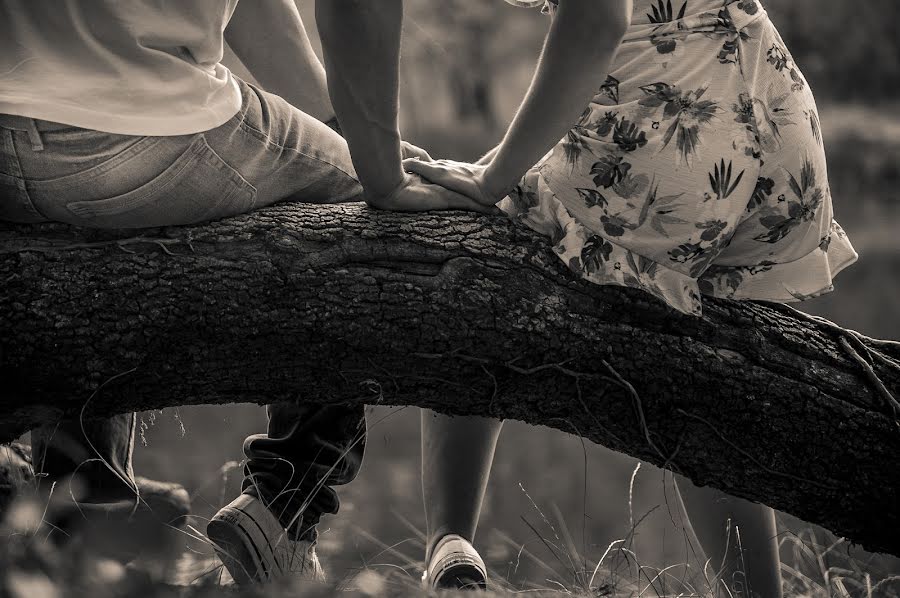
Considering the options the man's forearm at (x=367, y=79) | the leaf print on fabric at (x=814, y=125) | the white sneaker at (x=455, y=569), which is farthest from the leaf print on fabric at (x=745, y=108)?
the white sneaker at (x=455, y=569)

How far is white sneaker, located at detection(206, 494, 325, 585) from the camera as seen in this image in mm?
1473

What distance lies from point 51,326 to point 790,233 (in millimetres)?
994

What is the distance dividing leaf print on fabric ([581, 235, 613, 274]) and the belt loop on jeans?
2.32ft

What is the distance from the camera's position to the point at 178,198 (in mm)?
1233

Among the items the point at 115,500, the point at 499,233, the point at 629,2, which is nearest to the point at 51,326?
the point at 115,500

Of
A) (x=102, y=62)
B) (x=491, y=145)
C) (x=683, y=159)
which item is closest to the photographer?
(x=102, y=62)

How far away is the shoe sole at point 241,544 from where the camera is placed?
147 cm

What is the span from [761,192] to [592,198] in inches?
9.3

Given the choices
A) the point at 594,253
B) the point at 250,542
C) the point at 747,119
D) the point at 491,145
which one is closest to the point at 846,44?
the point at 491,145

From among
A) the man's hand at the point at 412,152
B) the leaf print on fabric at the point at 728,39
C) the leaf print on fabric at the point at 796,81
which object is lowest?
the man's hand at the point at 412,152

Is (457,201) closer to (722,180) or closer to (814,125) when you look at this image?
(722,180)

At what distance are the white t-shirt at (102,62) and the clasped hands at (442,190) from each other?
29 cm

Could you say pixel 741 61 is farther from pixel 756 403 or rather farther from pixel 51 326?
pixel 51 326

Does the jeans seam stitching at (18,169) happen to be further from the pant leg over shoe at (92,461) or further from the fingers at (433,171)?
the fingers at (433,171)
